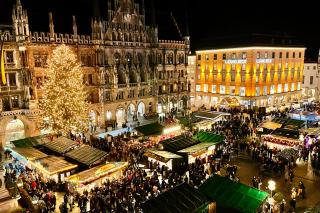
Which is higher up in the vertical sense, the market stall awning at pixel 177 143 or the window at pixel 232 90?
the window at pixel 232 90

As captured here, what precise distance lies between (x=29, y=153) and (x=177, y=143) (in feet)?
46.7

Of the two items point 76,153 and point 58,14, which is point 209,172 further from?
point 58,14

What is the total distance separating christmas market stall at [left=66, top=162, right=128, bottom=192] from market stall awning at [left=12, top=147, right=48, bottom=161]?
5473mm

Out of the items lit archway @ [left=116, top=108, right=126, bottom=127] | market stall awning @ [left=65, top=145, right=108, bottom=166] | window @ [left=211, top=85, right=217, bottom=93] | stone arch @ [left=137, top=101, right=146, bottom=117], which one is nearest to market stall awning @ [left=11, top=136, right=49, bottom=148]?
market stall awning @ [left=65, top=145, right=108, bottom=166]

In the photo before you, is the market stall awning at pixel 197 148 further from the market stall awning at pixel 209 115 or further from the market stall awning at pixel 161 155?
the market stall awning at pixel 209 115

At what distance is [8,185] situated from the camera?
15.6 meters

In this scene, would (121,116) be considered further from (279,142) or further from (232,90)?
(279,142)

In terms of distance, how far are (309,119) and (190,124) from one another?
690 inches

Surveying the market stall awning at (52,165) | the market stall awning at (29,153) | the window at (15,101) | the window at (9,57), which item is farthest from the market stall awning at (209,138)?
the window at (9,57)

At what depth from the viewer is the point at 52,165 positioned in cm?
2216

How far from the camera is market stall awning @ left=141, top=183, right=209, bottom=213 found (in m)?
14.0

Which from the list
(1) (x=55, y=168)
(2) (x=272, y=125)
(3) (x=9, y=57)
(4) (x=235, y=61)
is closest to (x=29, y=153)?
(1) (x=55, y=168)

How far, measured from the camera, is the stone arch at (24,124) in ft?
108

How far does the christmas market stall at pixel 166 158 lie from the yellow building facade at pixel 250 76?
89.3 ft
